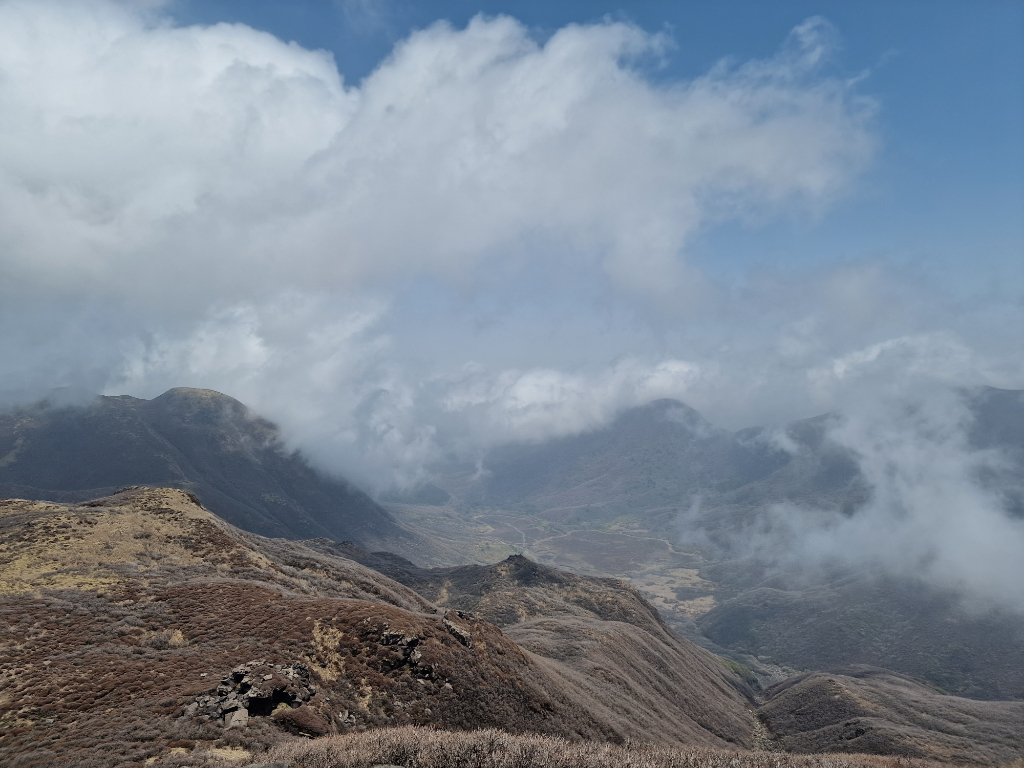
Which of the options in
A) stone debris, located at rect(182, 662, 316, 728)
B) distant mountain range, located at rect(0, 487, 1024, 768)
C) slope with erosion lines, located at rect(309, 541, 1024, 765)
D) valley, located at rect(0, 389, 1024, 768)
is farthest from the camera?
slope with erosion lines, located at rect(309, 541, 1024, 765)

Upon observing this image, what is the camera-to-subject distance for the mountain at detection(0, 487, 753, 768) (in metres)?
19.4

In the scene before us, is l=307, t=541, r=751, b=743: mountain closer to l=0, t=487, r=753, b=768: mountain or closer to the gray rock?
l=0, t=487, r=753, b=768: mountain

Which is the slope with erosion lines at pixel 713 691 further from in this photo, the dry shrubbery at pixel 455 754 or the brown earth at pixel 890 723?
the dry shrubbery at pixel 455 754

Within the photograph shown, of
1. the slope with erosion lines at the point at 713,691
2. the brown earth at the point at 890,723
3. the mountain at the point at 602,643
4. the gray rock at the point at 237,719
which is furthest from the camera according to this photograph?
the brown earth at the point at 890,723

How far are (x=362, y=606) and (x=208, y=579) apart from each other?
15660 mm

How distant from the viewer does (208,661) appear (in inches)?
1016

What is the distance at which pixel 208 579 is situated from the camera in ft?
133

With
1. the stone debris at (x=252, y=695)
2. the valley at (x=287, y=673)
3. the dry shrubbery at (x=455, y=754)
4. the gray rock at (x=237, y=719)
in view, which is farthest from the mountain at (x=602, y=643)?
the gray rock at (x=237, y=719)

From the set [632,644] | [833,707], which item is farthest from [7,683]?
[833,707]

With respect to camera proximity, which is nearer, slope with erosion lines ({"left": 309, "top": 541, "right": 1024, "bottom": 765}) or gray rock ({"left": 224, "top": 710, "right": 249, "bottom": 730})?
gray rock ({"left": 224, "top": 710, "right": 249, "bottom": 730})

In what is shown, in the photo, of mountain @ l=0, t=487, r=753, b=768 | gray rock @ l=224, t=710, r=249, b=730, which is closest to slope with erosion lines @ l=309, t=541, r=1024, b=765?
mountain @ l=0, t=487, r=753, b=768

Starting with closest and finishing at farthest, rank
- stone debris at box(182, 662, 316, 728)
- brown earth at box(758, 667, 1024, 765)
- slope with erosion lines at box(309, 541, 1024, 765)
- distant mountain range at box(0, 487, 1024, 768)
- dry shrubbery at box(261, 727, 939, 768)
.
A: dry shrubbery at box(261, 727, 939, 768), distant mountain range at box(0, 487, 1024, 768), stone debris at box(182, 662, 316, 728), slope with erosion lines at box(309, 541, 1024, 765), brown earth at box(758, 667, 1024, 765)

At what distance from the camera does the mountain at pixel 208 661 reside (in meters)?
19.4

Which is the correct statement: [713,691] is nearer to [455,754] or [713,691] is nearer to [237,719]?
[455,754]
